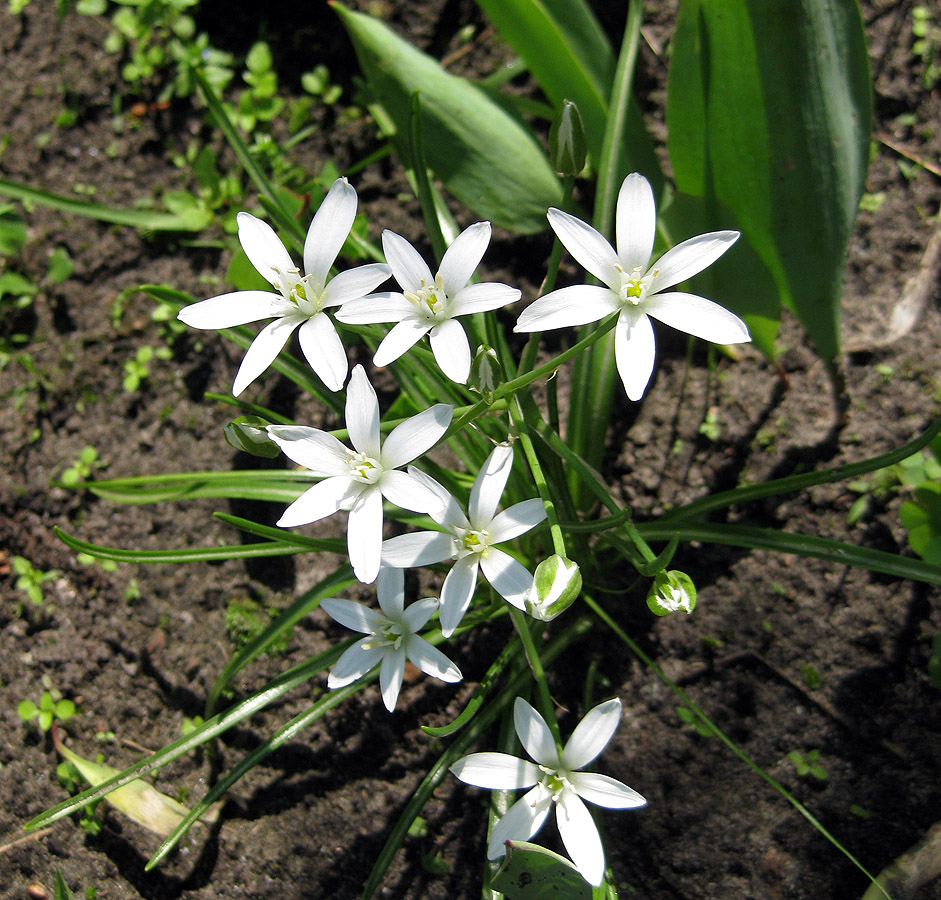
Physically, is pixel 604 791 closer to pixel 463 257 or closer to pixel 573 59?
pixel 463 257

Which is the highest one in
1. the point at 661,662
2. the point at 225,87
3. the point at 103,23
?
the point at 103,23

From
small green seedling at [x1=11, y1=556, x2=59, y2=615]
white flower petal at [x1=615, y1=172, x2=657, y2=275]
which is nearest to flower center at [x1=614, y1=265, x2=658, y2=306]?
white flower petal at [x1=615, y1=172, x2=657, y2=275]

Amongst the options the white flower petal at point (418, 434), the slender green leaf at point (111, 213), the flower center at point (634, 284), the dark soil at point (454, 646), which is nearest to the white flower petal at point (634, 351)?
the flower center at point (634, 284)

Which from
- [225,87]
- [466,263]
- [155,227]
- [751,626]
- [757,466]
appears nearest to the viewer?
[466,263]

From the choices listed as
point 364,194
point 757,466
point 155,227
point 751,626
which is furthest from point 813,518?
point 155,227

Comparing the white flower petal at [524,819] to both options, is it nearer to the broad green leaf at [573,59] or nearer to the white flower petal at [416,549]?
the white flower petal at [416,549]

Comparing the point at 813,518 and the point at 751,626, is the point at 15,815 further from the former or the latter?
the point at 813,518

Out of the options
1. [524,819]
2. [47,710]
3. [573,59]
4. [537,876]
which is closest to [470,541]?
[524,819]
